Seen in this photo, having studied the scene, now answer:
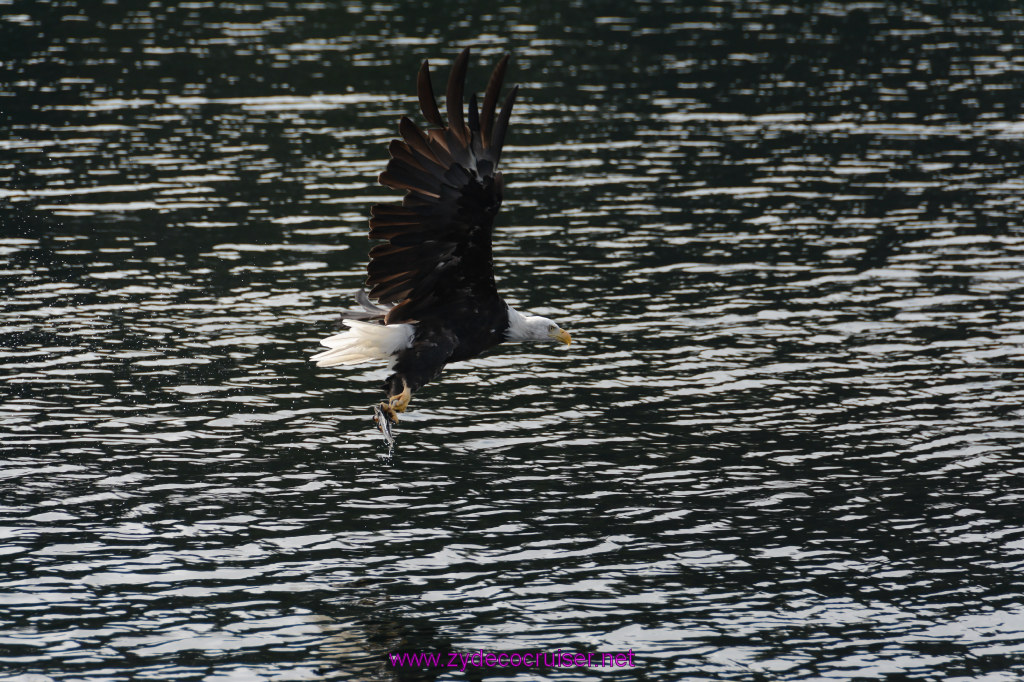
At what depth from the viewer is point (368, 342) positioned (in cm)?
1218

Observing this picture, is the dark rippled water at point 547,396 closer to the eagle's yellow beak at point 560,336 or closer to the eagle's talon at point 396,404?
the eagle's talon at point 396,404

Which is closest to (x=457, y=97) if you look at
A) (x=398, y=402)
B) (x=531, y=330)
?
(x=398, y=402)

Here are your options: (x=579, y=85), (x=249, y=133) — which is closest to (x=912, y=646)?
(x=249, y=133)

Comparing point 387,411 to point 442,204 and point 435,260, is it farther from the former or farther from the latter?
point 442,204

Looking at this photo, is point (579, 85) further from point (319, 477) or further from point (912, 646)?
point (912, 646)

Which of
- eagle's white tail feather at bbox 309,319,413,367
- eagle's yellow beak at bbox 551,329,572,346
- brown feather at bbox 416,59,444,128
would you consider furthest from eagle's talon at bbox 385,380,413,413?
brown feather at bbox 416,59,444,128

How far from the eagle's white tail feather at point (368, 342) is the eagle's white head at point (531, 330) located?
36.8 inches

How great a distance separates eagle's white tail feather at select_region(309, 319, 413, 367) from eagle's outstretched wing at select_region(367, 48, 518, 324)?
0.34 meters

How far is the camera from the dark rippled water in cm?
1045

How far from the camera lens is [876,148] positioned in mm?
26609

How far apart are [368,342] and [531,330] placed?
1.54 m

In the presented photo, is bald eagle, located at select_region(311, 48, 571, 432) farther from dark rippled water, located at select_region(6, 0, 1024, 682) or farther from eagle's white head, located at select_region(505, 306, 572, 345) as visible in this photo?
dark rippled water, located at select_region(6, 0, 1024, 682)

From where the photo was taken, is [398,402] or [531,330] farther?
[531,330]

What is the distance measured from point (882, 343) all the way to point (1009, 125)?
42.7 feet
